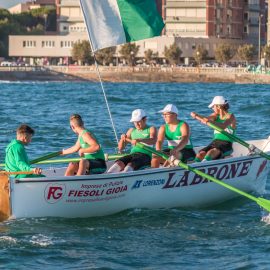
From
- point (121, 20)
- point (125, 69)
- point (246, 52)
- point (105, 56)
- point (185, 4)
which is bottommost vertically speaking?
point (125, 69)

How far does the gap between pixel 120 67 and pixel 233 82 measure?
56.7 feet

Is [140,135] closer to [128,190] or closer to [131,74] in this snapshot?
[128,190]

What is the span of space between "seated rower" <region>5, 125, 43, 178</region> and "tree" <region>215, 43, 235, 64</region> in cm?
11794

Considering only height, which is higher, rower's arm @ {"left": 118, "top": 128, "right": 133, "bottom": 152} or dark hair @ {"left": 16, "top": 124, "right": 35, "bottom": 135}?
dark hair @ {"left": 16, "top": 124, "right": 35, "bottom": 135}

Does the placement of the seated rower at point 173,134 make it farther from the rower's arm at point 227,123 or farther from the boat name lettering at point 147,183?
the rower's arm at point 227,123

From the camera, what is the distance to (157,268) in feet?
48.2

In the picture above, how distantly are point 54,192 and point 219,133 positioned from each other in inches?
180

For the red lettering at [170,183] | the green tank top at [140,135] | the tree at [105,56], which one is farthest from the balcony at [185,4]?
the red lettering at [170,183]

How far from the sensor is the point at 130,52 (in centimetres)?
13638

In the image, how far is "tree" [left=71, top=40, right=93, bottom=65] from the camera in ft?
454

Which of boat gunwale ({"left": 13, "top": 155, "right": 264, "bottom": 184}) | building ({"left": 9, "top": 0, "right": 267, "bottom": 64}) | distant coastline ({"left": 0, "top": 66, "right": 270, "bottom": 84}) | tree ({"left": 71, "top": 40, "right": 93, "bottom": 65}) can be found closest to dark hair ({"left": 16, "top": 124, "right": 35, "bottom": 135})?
boat gunwale ({"left": 13, "top": 155, "right": 264, "bottom": 184})

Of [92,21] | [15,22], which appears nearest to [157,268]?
[92,21]

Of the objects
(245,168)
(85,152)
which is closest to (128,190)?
(85,152)

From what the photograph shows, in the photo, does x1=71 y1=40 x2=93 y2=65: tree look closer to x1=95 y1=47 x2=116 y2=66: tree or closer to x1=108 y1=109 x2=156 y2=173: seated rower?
x1=95 y1=47 x2=116 y2=66: tree
